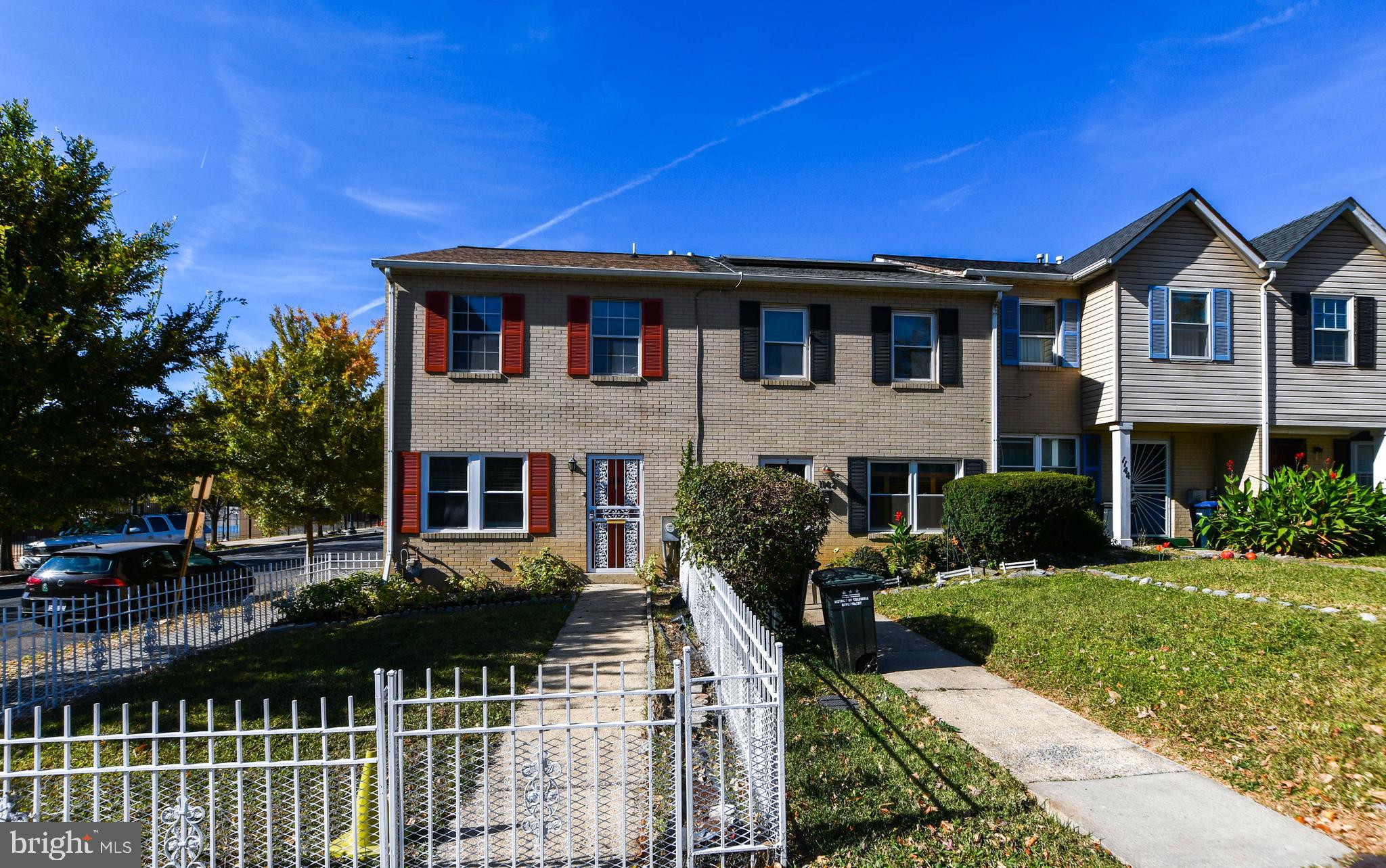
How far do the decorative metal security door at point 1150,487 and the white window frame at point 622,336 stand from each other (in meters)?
11.7

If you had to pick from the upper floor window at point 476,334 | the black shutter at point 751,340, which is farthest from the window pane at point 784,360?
the upper floor window at point 476,334

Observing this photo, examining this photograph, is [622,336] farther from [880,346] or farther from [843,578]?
[843,578]

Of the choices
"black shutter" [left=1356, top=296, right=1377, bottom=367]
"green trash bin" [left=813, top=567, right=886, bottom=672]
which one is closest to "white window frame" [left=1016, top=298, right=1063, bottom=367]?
"black shutter" [left=1356, top=296, right=1377, bottom=367]

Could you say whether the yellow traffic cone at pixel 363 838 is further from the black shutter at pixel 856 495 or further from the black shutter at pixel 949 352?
the black shutter at pixel 949 352

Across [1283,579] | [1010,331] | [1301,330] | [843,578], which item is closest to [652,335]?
[843,578]

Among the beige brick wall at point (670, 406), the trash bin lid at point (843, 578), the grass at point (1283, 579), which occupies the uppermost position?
the beige brick wall at point (670, 406)

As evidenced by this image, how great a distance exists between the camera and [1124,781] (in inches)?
180

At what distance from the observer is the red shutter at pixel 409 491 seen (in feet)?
42.5

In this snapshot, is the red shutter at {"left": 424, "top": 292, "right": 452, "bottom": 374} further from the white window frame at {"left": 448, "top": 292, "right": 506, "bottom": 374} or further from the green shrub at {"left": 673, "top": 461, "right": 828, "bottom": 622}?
the green shrub at {"left": 673, "top": 461, "right": 828, "bottom": 622}

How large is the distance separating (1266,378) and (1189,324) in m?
2.02

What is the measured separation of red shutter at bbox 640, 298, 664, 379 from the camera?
45.2 ft

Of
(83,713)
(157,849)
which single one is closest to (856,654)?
(157,849)

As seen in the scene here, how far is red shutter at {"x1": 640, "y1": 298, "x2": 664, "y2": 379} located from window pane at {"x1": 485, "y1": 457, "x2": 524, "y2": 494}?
3.11 metres

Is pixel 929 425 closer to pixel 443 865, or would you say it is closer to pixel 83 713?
pixel 443 865
